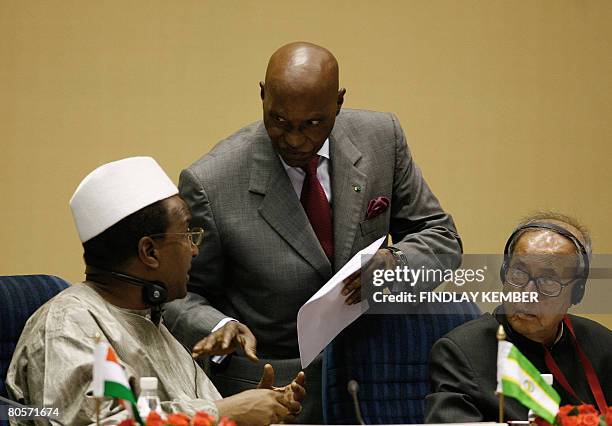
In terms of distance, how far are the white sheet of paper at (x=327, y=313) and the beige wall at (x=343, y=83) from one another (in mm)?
1755

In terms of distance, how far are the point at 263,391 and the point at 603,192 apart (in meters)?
2.74

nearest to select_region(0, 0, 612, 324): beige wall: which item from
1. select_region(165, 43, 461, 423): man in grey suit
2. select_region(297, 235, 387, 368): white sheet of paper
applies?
select_region(165, 43, 461, 423): man in grey suit

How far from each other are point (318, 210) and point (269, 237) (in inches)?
7.0

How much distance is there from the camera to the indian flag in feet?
8.03

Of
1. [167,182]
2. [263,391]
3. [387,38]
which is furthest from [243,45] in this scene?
[263,391]

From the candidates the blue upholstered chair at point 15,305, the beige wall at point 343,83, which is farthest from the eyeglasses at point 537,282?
the beige wall at point 343,83

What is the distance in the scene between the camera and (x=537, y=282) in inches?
125

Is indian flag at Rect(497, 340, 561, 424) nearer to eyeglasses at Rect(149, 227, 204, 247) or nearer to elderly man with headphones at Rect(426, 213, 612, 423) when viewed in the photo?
elderly man with headphones at Rect(426, 213, 612, 423)

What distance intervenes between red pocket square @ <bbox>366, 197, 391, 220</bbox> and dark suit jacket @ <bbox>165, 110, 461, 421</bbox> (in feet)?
0.05

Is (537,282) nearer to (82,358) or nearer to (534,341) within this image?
(534,341)

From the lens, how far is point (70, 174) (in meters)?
4.91

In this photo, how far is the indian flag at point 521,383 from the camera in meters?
2.45

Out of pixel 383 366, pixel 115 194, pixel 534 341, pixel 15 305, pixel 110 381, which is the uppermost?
pixel 115 194

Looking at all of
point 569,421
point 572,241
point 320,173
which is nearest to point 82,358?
point 569,421
